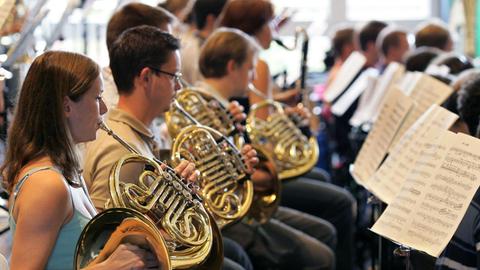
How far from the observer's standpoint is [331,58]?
24.7ft

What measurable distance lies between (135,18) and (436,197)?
1.47 meters

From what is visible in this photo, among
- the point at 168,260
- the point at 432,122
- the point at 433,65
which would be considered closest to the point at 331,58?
the point at 433,65

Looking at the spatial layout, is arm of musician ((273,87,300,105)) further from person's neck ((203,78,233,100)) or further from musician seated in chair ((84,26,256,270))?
musician seated in chair ((84,26,256,270))

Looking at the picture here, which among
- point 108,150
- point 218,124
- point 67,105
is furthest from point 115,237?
point 218,124

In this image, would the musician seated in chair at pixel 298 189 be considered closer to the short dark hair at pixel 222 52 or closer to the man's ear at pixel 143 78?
the short dark hair at pixel 222 52

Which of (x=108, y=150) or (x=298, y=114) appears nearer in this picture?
(x=108, y=150)

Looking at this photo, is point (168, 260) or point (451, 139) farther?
point (451, 139)

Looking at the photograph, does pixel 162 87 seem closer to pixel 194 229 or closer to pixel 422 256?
pixel 194 229

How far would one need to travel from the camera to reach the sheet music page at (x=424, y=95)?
11.9 ft

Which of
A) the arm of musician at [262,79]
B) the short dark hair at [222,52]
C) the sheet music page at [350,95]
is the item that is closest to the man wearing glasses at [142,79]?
the short dark hair at [222,52]

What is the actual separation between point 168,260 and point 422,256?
0.96m

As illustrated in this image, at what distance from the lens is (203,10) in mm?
4691

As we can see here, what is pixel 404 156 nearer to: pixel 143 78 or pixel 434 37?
pixel 143 78

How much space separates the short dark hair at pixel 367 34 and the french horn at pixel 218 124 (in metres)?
3.42
